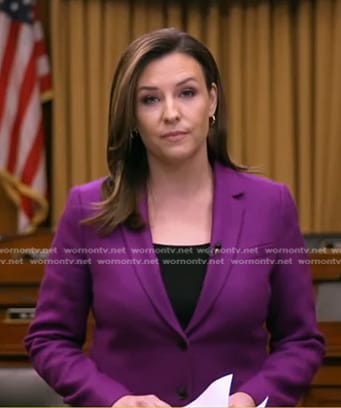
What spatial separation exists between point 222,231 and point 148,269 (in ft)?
0.53

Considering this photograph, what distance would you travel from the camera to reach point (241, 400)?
154 centimetres

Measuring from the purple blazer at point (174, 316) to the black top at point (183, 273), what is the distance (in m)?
0.02

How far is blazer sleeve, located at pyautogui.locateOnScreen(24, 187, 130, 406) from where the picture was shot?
5.27 feet

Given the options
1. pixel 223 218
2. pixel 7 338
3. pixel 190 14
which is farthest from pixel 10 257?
pixel 223 218

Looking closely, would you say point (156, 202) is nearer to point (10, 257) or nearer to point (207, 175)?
point (207, 175)

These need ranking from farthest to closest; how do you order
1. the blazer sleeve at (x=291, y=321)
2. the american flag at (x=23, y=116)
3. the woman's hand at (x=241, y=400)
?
the american flag at (x=23, y=116) < the blazer sleeve at (x=291, y=321) < the woman's hand at (x=241, y=400)

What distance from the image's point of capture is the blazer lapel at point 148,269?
5.15 ft

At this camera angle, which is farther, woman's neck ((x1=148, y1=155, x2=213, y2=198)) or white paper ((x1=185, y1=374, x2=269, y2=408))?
woman's neck ((x1=148, y1=155, x2=213, y2=198))

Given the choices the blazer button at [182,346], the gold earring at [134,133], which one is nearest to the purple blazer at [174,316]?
the blazer button at [182,346]

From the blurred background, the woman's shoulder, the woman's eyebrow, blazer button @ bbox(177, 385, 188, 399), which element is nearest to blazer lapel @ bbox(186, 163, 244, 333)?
the woman's shoulder

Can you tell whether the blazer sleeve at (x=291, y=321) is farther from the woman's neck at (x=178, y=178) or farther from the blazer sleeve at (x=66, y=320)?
the blazer sleeve at (x=66, y=320)

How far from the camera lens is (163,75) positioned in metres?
1.60

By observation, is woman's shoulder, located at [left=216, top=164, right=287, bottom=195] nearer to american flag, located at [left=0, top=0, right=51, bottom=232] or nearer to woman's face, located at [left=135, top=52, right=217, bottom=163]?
woman's face, located at [left=135, top=52, right=217, bottom=163]

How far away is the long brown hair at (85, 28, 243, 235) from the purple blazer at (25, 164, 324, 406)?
0.10 ft
